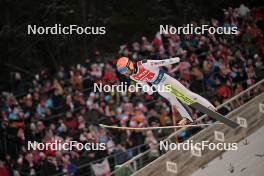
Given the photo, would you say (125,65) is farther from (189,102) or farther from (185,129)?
(185,129)

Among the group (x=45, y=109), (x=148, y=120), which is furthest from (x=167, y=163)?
(x=45, y=109)

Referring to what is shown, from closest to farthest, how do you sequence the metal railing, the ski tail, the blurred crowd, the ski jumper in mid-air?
the ski jumper in mid-air
the ski tail
the metal railing
the blurred crowd

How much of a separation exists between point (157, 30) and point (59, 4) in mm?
2598

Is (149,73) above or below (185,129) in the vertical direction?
above

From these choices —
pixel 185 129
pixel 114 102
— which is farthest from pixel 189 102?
pixel 114 102

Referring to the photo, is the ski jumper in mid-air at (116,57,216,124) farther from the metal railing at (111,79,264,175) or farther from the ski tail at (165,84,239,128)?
the metal railing at (111,79,264,175)

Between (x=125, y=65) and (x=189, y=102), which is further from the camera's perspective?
(x=189, y=102)

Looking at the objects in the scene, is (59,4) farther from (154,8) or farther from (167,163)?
(167,163)

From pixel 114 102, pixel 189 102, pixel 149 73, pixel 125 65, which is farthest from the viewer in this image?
pixel 114 102

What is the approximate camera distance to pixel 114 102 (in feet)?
78.4

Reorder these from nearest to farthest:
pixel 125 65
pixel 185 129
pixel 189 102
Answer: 1. pixel 125 65
2. pixel 189 102
3. pixel 185 129

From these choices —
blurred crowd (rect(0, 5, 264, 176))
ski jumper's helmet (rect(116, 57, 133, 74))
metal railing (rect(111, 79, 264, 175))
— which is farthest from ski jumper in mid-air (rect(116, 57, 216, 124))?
blurred crowd (rect(0, 5, 264, 176))

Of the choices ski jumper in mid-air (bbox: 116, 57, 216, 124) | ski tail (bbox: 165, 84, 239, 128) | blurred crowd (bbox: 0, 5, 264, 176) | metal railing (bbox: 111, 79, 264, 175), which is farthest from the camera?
blurred crowd (bbox: 0, 5, 264, 176)

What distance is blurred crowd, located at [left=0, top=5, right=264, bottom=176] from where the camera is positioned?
23438 mm
